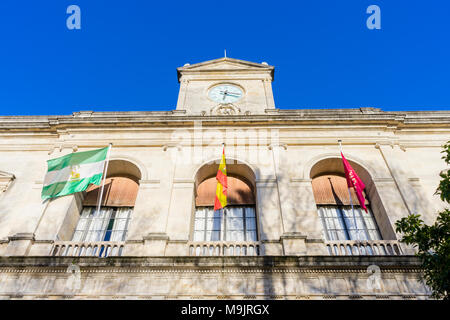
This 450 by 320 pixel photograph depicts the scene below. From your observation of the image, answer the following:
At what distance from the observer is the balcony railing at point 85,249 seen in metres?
9.69

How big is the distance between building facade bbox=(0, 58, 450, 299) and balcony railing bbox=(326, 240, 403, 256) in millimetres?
40

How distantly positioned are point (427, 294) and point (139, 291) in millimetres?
7092

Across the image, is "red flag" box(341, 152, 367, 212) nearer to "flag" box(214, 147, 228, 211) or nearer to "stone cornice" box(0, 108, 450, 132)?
"stone cornice" box(0, 108, 450, 132)

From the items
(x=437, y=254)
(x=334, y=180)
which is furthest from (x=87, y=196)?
(x=437, y=254)

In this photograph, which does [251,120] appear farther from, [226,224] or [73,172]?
[73,172]

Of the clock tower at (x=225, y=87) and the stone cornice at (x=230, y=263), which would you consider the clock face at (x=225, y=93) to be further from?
the stone cornice at (x=230, y=263)

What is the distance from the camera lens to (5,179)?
12.1 m

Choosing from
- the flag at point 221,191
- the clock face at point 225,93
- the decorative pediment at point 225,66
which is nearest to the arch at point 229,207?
the flag at point 221,191

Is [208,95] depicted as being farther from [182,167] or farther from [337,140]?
[337,140]

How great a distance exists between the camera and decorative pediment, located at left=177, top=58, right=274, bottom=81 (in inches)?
688

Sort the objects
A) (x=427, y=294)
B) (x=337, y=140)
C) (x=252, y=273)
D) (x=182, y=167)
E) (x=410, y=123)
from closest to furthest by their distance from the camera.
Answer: (x=427, y=294)
(x=252, y=273)
(x=182, y=167)
(x=337, y=140)
(x=410, y=123)

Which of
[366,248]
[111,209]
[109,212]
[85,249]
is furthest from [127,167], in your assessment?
[366,248]

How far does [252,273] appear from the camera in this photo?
28.5ft

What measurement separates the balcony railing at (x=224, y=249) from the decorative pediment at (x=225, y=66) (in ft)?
34.4
